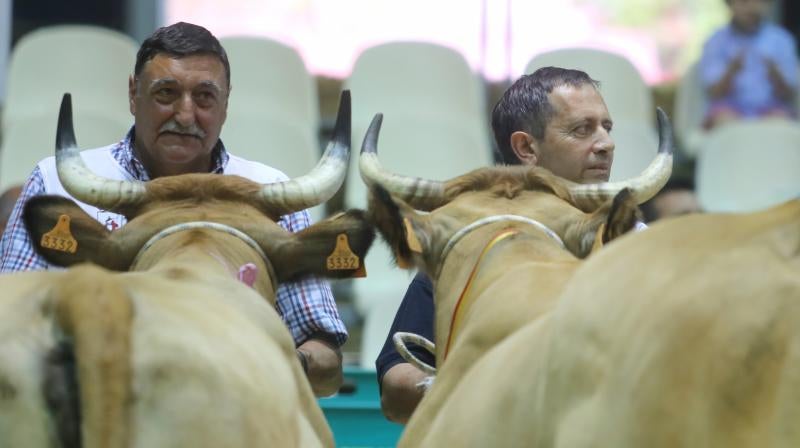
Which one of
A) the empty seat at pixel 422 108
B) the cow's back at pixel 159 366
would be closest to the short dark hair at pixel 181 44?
the cow's back at pixel 159 366

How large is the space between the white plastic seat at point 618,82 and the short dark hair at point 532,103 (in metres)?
5.46

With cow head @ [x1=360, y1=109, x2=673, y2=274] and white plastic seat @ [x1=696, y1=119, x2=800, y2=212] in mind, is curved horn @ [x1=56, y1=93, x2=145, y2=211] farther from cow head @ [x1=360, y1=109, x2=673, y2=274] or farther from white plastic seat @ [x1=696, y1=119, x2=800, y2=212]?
white plastic seat @ [x1=696, y1=119, x2=800, y2=212]

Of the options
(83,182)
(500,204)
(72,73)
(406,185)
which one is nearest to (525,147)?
(406,185)

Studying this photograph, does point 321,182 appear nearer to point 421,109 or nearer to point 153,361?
point 153,361

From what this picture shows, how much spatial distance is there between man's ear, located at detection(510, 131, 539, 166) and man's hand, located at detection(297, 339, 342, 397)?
1.00 metres

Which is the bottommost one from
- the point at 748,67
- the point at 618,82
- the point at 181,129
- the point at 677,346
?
the point at 618,82

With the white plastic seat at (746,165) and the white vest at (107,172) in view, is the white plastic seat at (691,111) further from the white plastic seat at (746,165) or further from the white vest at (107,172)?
the white vest at (107,172)

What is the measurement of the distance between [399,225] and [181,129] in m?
1.01

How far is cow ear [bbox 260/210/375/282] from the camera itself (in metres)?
5.84

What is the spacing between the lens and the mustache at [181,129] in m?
6.48

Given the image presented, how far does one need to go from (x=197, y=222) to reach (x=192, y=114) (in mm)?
915

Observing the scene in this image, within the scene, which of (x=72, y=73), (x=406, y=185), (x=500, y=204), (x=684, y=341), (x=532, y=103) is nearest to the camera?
(x=684, y=341)

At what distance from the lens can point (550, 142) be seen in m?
6.54

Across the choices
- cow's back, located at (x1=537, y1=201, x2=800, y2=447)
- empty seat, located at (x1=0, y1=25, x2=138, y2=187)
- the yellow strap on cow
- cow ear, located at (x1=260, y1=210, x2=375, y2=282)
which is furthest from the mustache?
empty seat, located at (x1=0, y1=25, x2=138, y2=187)
